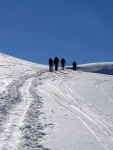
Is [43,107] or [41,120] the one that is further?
[43,107]

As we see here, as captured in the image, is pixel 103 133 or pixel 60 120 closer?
pixel 103 133

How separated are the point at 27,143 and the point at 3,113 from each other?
3007mm

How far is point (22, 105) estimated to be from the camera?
11406mm

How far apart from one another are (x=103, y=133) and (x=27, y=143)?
7.54 feet

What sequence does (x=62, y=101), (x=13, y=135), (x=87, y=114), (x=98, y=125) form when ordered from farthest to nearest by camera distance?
(x=62, y=101) → (x=87, y=114) → (x=98, y=125) → (x=13, y=135)

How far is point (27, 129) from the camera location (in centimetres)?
810

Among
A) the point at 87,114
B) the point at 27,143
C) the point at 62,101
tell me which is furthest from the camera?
the point at 62,101

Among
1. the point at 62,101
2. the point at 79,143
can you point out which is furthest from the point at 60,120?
the point at 62,101

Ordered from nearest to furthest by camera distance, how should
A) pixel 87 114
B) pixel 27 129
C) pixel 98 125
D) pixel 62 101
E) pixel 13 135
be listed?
1. pixel 13 135
2. pixel 27 129
3. pixel 98 125
4. pixel 87 114
5. pixel 62 101

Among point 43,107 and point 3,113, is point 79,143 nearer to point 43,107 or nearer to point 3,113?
point 3,113

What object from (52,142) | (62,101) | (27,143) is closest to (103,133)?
(52,142)

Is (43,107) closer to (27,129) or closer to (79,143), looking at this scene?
(27,129)

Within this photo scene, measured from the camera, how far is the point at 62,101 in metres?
13.5

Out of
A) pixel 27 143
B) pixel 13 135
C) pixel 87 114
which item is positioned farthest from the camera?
pixel 87 114
